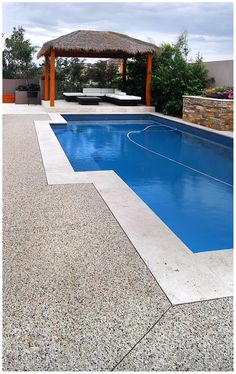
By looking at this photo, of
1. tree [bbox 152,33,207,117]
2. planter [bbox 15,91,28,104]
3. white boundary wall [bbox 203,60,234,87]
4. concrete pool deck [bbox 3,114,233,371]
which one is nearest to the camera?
concrete pool deck [bbox 3,114,233,371]

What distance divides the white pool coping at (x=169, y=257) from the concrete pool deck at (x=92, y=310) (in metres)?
0.09

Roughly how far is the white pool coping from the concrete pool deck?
89mm

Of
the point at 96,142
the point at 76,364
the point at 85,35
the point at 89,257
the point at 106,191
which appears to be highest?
the point at 85,35

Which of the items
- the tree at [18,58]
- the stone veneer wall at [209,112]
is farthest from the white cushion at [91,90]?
the stone veneer wall at [209,112]

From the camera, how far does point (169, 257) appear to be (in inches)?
141

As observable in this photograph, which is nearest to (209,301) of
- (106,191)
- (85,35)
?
(106,191)

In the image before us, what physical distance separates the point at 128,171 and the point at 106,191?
2712 millimetres

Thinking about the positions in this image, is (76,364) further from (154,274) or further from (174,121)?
(174,121)

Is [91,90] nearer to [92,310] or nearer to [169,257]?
[169,257]

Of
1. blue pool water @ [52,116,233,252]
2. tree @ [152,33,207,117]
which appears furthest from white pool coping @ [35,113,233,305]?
tree @ [152,33,207,117]

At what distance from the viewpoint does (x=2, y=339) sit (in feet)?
8.13

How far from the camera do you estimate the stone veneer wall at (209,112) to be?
38.1 ft

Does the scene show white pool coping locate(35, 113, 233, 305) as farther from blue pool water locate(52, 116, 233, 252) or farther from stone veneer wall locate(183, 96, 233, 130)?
stone veneer wall locate(183, 96, 233, 130)

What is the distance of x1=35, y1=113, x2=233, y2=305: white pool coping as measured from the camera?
3072 mm
